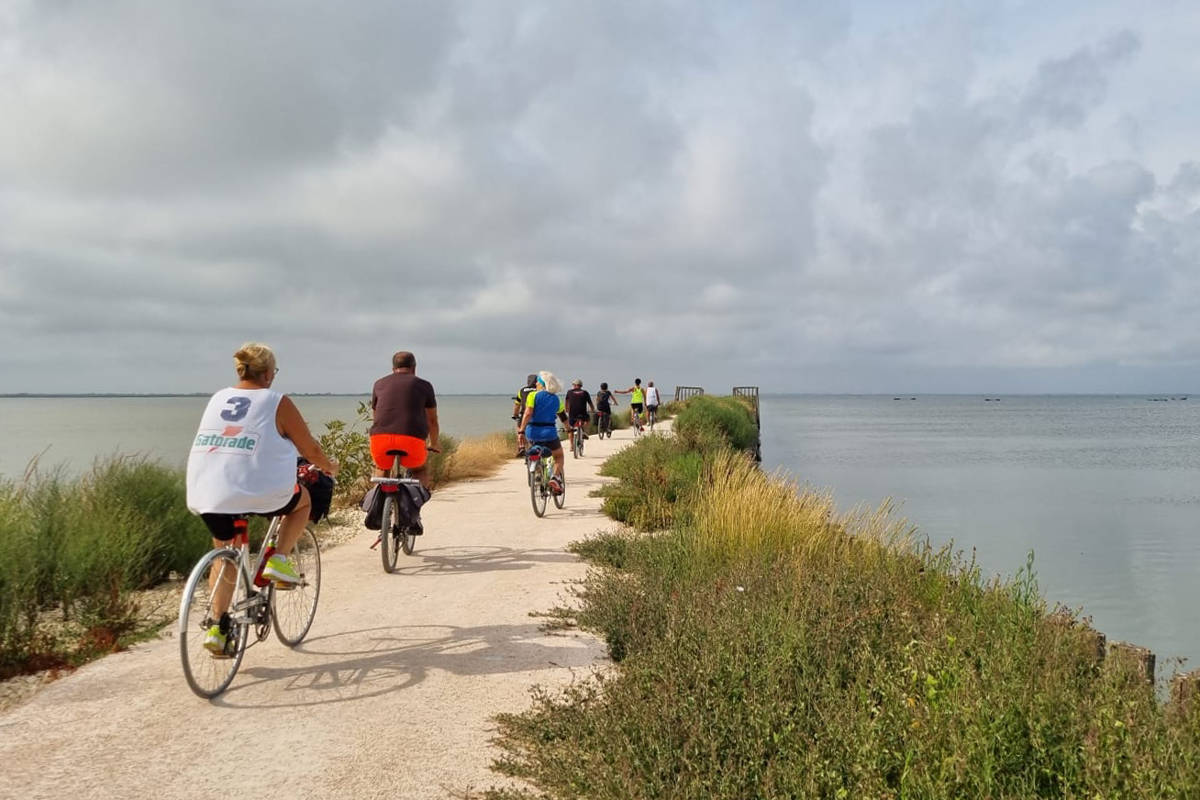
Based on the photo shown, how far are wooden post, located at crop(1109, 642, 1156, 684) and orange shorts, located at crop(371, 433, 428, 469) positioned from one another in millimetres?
5598

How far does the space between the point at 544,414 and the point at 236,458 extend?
670 centimetres

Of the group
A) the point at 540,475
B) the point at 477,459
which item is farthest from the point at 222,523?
the point at 477,459

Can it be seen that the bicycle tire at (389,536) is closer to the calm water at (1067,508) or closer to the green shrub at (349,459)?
the green shrub at (349,459)

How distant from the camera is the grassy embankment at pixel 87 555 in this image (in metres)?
4.93

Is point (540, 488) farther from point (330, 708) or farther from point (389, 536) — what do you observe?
point (330, 708)

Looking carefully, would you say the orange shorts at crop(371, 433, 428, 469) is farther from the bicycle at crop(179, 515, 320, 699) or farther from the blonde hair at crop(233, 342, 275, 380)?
the blonde hair at crop(233, 342, 275, 380)

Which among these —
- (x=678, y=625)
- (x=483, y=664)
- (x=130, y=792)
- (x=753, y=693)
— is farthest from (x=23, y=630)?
(x=753, y=693)

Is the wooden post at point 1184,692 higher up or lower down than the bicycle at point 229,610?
lower down

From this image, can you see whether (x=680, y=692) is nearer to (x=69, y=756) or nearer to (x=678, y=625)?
(x=678, y=625)

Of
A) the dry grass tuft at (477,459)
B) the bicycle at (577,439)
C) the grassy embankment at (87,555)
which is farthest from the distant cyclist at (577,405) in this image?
the grassy embankment at (87,555)

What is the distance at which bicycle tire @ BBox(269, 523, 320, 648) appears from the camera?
515cm

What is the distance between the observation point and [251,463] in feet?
13.4

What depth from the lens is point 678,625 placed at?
4.49m

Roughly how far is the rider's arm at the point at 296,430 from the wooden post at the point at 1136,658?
14.4 ft
